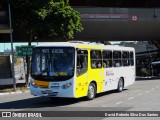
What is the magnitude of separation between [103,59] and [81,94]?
3124 millimetres

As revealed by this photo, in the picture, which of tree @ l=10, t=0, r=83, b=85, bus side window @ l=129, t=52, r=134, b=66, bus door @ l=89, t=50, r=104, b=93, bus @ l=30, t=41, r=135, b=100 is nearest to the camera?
bus @ l=30, t=41, r=135, b=100

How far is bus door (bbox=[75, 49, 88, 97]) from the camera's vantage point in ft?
55.5

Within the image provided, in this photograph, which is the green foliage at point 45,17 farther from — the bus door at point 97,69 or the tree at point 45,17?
the bus door at point 97,69

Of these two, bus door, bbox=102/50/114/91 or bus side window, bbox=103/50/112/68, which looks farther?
bus door, bbox=102/50/114/91

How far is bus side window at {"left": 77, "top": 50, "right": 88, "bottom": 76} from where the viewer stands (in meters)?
17.1

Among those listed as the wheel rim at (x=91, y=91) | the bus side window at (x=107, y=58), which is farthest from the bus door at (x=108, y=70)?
the wheel rim at (x=91, y=91)

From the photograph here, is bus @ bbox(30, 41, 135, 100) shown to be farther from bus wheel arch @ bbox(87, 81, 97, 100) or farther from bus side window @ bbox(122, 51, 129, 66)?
bus side window @ bbox(122, 51, 129, 66)

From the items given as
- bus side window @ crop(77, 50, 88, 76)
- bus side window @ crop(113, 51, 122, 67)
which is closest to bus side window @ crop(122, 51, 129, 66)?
bus side window @ crop(113, 51, 122, 67)

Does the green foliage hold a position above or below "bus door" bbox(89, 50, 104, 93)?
above

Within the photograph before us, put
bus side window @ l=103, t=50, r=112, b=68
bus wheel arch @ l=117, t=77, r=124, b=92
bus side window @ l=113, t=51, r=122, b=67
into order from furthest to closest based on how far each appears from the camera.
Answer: bus wheel arch @ l=117, t=77, r=124, b=92 → bus side window @ l=113, t=51, r=122, b=67 → bus side window @ l=103, t=50, r=112, b=68

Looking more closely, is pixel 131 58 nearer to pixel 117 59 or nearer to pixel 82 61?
pixel 117 59

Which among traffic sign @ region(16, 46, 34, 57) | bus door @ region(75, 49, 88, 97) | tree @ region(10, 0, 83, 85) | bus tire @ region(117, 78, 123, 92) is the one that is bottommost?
bus tire @ region(117, 78, 123, 92)

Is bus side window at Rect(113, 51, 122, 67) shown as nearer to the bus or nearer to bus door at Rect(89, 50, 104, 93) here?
bus door at Rect(89, 50, 104, 93)

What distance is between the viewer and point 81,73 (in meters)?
17.2
